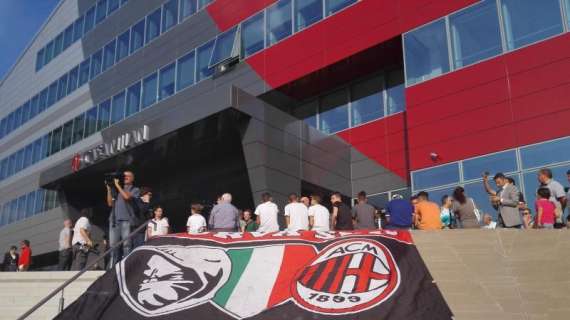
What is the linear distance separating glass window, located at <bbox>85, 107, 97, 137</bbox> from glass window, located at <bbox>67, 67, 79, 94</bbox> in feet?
13.0

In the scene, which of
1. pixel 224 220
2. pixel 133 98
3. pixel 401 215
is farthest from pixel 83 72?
pixel 401 215

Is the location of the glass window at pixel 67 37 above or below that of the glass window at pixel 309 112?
above

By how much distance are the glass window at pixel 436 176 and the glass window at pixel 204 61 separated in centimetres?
1103

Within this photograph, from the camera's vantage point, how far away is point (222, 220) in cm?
1269

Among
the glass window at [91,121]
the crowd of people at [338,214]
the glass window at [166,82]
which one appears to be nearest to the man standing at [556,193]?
the crowd of people at [338,214]

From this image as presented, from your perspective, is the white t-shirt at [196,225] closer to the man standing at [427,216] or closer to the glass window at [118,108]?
the man standing at [427,216]

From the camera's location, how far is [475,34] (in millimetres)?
17922

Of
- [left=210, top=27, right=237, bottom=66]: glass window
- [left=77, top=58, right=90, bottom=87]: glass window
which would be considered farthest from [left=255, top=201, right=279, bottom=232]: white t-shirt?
[left=77, top=58, right=90, bottom=87]: glass window

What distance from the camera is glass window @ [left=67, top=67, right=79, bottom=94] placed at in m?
36.0

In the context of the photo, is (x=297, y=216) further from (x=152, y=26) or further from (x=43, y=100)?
(x=43, y=100)

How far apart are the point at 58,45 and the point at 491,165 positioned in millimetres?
32617

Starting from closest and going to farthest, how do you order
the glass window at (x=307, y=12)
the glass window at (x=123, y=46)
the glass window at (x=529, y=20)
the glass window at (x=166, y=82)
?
the glass window at (x=529, y=20) < the glass window at (x=307, y=12) < the glass window at (x=166, y=82) < the glass window at (x=123, y=46)

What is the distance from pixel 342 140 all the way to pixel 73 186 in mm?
12613

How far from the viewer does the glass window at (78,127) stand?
109 ft
